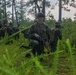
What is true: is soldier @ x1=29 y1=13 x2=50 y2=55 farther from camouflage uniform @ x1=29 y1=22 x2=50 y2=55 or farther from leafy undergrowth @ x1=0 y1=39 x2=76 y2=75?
leafy undergrowth @ x1=0 y1=39 x2=76 y2=75

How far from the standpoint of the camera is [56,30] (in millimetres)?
9430

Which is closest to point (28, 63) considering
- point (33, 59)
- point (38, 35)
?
point (33, 59)

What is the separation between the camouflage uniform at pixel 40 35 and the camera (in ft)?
26.8

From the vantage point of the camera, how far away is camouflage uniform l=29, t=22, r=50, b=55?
817cm

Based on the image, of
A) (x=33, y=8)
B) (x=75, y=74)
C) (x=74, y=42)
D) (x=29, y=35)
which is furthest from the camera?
(x=33, y=8)

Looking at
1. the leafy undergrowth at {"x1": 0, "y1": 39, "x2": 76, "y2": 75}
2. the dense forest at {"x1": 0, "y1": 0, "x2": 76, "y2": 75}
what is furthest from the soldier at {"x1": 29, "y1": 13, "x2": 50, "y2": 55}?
the leafy undergrowth at {"x1": 0, "y1": 39, "x2": 76, "y2": 75}

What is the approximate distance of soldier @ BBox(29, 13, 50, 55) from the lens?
814 cm

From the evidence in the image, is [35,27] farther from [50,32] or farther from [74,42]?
[74,42]

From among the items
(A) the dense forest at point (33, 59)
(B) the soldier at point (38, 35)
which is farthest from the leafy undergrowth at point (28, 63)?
(B) the soldier at point (38, 35)

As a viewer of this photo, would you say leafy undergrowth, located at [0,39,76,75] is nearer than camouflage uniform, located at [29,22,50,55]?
Yes

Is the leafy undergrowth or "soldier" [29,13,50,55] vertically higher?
the leafy undergrowth

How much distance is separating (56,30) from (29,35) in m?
1.44

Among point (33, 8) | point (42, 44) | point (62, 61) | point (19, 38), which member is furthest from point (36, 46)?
point (33, 8)

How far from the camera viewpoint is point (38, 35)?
8.13 meters
